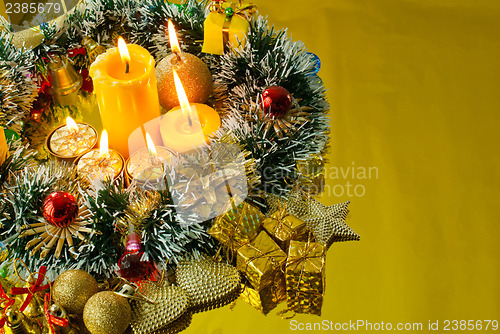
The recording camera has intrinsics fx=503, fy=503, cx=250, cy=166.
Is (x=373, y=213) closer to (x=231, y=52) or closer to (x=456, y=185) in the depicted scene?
(x=456, y=185)

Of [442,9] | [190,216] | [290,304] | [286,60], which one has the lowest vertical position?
[290,304]

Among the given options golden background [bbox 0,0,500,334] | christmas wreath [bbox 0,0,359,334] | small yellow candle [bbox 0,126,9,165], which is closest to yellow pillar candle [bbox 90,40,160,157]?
christmas wreath [bbox 0,0,359,334]

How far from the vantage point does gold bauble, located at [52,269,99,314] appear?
568mm

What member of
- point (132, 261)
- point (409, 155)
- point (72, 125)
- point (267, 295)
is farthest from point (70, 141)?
point (409, 155)

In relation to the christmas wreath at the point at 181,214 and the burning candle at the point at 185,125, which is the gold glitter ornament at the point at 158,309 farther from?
the burning candle at the point at 185,125

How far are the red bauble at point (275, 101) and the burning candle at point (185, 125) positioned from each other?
82 mm

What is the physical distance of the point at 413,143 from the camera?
1.11 metres

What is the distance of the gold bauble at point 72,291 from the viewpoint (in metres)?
0.57

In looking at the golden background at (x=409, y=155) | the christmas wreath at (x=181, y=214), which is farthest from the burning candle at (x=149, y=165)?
the golden background at (x=409, y=155)

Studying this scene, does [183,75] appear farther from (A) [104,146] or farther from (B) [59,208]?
(B) [59,208]

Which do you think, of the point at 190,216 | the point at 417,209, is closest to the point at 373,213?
the point at 417,209

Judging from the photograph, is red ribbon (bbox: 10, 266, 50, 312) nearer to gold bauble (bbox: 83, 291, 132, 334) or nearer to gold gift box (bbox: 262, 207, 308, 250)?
gold bauble (bbox: 83, 291, 132, 334)

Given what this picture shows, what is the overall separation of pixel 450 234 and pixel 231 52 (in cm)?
56

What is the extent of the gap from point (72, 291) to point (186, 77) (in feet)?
1.21
